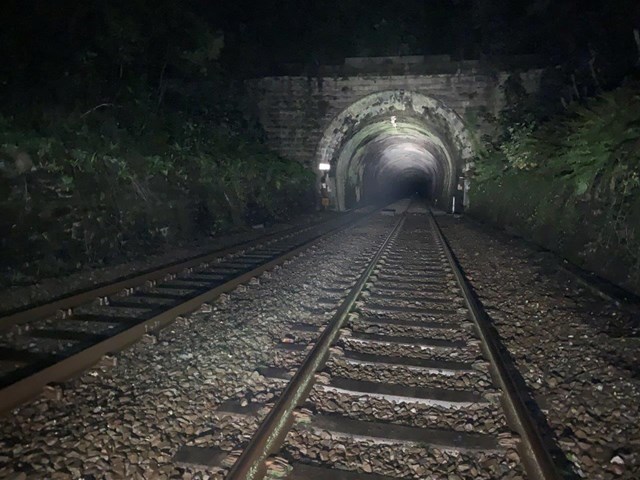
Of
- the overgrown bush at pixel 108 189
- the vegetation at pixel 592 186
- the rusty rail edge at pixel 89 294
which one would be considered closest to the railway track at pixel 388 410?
the rusty rail edge at pixel 89 294

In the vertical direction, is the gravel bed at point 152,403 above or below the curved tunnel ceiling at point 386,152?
below

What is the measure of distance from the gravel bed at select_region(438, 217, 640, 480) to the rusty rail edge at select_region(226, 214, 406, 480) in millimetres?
1633

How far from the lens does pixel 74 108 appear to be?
920 cm

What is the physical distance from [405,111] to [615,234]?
15.8 m

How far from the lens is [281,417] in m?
2.83

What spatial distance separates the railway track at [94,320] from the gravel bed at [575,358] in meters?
3.43

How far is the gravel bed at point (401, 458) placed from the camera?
2514mm

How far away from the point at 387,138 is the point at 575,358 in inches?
1015

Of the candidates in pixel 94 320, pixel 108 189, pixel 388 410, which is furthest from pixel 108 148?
pixel 388 410

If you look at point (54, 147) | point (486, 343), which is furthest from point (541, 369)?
point (54, 147)

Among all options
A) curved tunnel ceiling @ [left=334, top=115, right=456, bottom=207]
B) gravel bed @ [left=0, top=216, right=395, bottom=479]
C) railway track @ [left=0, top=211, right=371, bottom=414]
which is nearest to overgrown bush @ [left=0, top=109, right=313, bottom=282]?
railway track @ [left=0, top=211, right=371, bottom=414]

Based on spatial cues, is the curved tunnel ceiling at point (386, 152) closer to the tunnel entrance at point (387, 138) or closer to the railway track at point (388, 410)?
the tunnel entrance at point (387, 138)

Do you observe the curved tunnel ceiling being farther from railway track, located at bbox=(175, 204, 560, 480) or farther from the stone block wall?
railway track, located at bbox=(175, 204, 560, 480)

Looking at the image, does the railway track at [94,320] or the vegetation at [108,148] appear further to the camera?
the vegetation at [108,148]
